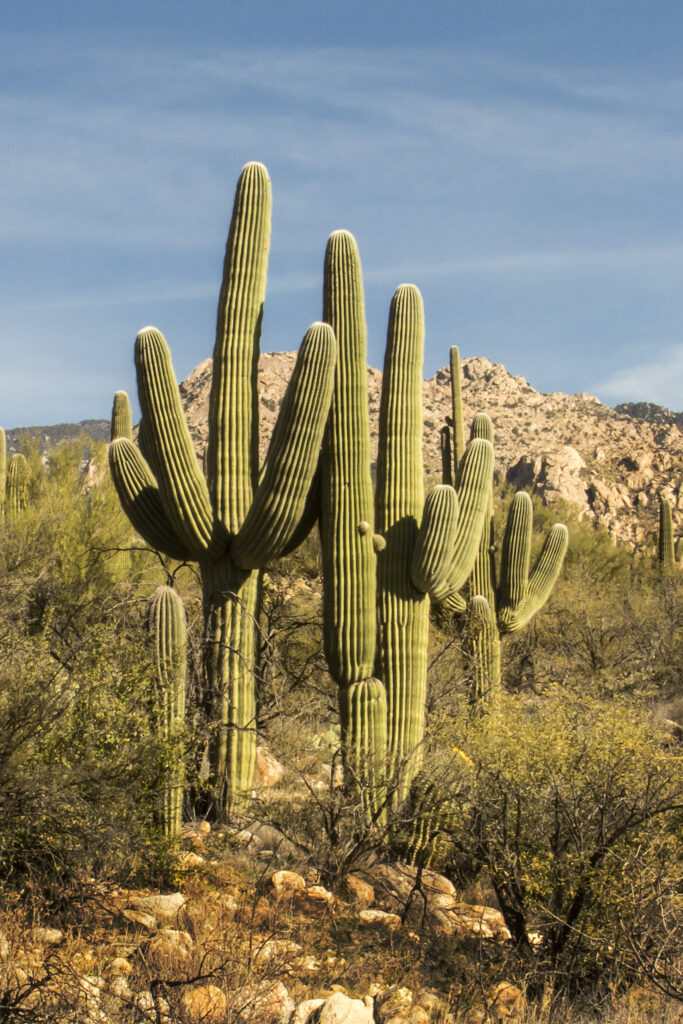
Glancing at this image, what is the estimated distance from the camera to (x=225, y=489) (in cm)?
891

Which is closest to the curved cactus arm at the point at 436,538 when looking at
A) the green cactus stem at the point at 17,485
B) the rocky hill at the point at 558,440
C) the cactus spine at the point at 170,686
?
the cactus spine at the point at 170,686

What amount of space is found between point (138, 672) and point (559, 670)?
34.5 feet

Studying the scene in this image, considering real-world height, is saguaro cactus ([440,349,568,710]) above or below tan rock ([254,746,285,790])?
above

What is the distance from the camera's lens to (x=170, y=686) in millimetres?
7309

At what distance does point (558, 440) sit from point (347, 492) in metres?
48.0

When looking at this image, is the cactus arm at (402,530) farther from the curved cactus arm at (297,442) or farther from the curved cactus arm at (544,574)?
the curved cactus arm at (544,574)

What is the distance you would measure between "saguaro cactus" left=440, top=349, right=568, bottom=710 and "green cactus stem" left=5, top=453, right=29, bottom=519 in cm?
760

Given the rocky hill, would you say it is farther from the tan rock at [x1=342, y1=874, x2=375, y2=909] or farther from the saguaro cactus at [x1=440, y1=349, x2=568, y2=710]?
the tan rock at [x1=342, y1=874, x2=375, y2=909]

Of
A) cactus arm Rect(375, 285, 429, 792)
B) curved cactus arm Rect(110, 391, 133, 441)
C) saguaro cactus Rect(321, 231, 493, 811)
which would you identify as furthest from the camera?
curved cactus arm Rect(110, 391, 133, 441)

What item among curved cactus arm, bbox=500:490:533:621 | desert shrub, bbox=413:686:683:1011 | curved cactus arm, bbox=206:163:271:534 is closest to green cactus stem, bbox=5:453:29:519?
curved cactus arm, bbox=206:163:271:534

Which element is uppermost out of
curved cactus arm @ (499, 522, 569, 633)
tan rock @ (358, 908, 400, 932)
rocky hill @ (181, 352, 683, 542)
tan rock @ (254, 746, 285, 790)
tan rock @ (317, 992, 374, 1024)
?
rocky hill @ (181, 352, 683, 542)

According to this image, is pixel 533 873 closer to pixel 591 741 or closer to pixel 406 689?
pixel 591 741

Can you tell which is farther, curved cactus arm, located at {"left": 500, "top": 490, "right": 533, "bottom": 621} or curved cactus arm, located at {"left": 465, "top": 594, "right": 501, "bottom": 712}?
curved cactus arm, located at {"left": 500, "top": 490, "right": 533, "bottom": 621}

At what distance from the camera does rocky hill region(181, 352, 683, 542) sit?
44125 mm
